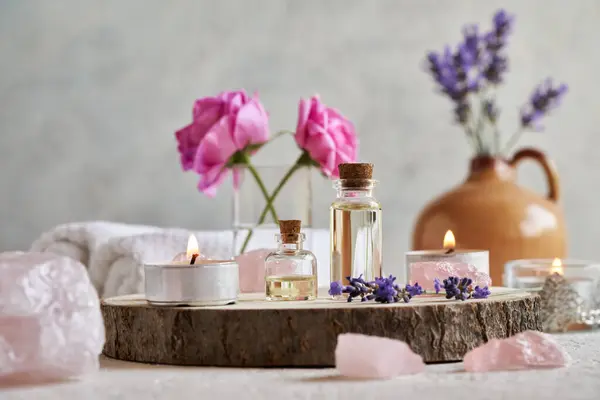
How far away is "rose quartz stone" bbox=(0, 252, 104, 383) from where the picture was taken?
0.81 m

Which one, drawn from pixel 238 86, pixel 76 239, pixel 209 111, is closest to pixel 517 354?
pixel 209 111

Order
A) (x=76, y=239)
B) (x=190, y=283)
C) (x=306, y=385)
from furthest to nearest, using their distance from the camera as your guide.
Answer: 1. (x=76, y=239)
2. (x=190, y=283)
3. (x=306, y=385)

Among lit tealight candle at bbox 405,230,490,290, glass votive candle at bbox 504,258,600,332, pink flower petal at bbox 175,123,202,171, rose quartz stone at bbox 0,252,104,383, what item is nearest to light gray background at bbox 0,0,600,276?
pink flower petal at bbox 175,123,202,171

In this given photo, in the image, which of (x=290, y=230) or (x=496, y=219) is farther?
(x=496, y=219)

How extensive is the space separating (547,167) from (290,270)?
0.97 m

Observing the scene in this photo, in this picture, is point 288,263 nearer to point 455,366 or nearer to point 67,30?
point 455,366

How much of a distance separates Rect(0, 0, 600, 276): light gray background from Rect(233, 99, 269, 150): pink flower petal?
75cm

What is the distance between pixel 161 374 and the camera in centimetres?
86

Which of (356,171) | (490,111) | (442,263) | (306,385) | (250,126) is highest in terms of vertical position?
(490,111)

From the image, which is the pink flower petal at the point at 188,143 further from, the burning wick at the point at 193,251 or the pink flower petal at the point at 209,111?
the burning wick at the point at 193,251

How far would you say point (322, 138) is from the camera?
4.40 feet

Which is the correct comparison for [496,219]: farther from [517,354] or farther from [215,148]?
[517,354]

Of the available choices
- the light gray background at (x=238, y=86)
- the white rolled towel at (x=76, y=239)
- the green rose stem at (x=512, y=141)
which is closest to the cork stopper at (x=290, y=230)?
the white rolled towel at (x=76, y=239)

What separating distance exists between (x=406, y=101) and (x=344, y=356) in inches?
57.2
